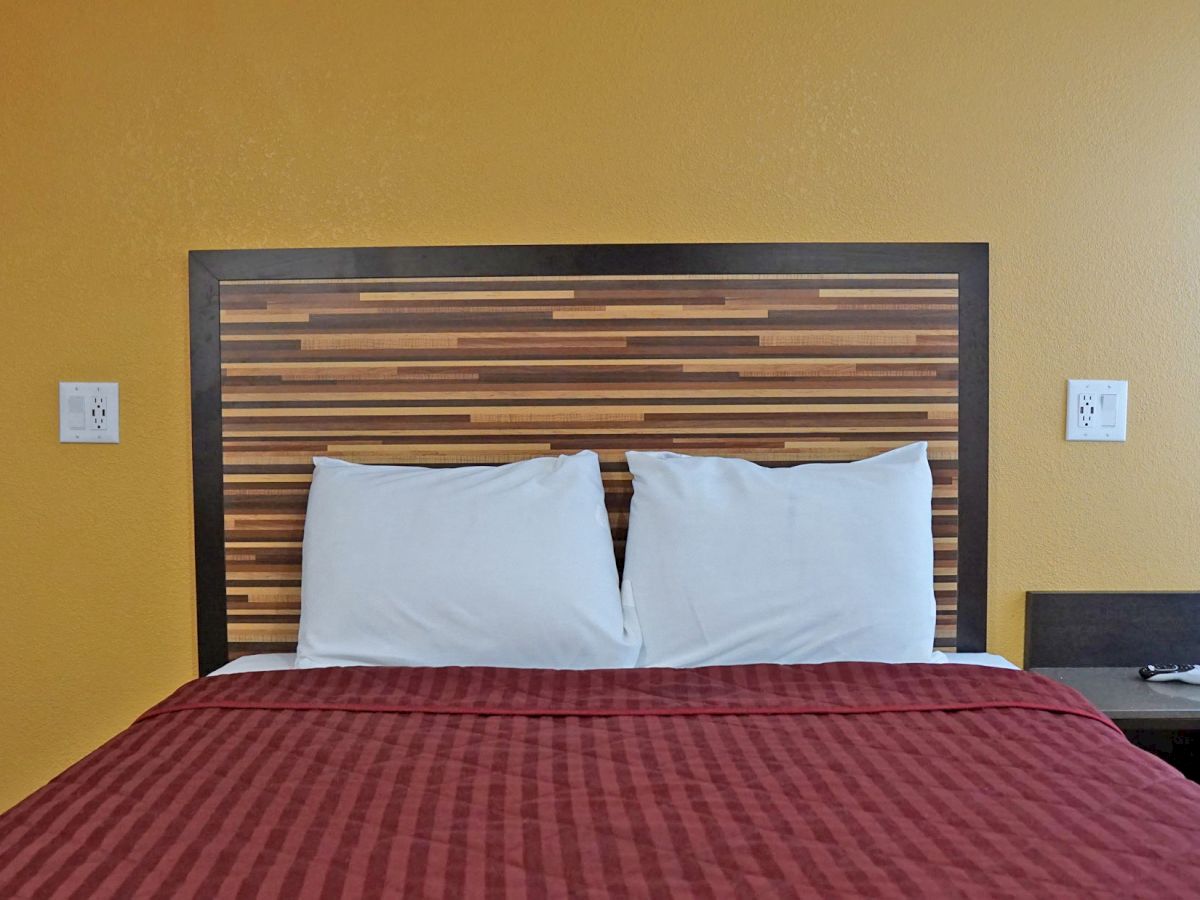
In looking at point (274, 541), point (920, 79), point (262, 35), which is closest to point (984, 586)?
point (920, 79)

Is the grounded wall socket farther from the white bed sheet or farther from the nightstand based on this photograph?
the white bed sheet

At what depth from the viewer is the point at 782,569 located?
6.27ft

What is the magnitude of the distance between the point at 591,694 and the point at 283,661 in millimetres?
760

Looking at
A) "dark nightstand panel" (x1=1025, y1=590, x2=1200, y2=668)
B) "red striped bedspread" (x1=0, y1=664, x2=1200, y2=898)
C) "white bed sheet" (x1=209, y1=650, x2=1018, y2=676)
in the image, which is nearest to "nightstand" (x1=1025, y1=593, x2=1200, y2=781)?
"dark nightstand panel" (x1=1025, y1=590, x2=1200, y2=668)

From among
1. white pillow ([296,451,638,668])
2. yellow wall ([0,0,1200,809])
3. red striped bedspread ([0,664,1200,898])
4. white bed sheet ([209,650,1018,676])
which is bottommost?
white bed sheet ([209,650,1018,676])

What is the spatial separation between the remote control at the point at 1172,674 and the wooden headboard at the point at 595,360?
0.39 meters

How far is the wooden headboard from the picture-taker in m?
2.15

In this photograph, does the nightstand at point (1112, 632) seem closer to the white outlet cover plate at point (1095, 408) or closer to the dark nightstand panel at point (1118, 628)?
the dark nightstand panel at point (1118, 628)

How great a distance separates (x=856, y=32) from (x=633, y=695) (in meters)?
1.46

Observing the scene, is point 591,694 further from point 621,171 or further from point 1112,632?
point 1112,632

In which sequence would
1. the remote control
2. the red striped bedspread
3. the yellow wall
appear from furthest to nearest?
1. the yellow wall
2. the remote control
3. the red striped bedspread

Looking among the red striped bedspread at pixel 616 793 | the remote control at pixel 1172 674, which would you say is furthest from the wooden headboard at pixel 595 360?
the red striped bedspread at pixel 616 793

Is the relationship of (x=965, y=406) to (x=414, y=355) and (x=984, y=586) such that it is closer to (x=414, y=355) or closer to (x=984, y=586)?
(x=984, y=586)

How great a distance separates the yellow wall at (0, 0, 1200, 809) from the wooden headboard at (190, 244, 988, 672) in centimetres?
7
